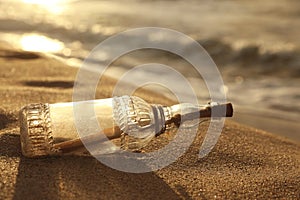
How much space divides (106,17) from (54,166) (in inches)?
221

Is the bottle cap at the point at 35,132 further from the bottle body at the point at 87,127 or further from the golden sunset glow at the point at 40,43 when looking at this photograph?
the golden sunset glow at the point at 40,43

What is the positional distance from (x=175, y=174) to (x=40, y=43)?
401 centimetres

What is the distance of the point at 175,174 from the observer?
1903 millimetres

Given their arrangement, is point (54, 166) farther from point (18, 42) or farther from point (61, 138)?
point (18, 42)

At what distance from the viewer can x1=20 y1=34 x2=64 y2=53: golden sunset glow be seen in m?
5.26

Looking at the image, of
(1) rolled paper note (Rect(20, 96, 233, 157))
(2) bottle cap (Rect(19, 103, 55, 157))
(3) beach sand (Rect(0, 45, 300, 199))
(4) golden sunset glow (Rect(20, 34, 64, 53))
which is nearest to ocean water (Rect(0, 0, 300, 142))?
(4) golden sunset glow (Rect(20, 34, 64, 53))

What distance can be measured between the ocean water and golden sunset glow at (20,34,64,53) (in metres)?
0.01

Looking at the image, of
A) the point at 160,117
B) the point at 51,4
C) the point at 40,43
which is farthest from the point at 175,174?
the point at 51,4

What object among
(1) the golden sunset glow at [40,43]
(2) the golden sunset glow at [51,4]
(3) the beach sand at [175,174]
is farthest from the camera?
(2) the golden sunset glow at [51,4]

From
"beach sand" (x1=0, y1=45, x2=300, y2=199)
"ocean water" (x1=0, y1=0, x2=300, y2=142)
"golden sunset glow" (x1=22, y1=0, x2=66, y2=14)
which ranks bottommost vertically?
"beach sand" (x1=0, y1=45, x2=300, y2=199)

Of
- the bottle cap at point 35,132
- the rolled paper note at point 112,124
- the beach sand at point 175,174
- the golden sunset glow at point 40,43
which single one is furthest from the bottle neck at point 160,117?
the golden sunset glow at point 40,43

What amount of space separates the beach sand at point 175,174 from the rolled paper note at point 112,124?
7 cm

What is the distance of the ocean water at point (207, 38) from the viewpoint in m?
3.97

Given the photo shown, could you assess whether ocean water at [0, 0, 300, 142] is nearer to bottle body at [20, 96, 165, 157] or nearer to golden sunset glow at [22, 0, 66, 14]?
golden sunset glow at [22, 0, 66, 14]
